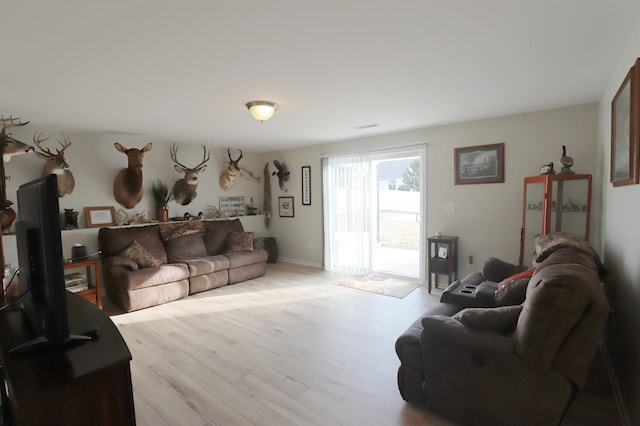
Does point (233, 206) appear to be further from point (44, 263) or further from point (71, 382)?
point (71, 382)

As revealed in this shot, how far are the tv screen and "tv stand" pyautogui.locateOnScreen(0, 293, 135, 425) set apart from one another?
0.08 m

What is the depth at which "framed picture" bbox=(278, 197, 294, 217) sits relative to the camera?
6299 millimetres

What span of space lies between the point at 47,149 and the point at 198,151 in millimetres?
2114

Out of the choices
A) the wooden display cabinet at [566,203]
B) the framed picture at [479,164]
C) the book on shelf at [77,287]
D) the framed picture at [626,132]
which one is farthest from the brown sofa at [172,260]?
the framed picture at [626,132]

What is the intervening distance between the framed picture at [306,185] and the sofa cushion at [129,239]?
263cm

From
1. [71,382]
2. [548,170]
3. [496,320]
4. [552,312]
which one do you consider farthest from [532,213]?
[71,382]

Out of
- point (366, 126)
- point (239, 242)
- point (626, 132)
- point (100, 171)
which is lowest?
point (239, 242)

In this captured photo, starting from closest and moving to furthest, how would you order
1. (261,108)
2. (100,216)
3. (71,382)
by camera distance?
(71,382) → (261,108) → (100,216)

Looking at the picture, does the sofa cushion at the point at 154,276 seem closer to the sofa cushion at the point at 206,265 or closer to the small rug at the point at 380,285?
the sofa cushion at the point at 206,265

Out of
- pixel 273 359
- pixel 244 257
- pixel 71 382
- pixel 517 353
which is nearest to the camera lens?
pixel 71 382

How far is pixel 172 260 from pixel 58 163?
74.3 inches

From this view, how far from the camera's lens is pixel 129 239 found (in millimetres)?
4344

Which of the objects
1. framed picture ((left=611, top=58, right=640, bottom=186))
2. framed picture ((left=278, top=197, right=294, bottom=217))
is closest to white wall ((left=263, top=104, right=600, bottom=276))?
framed picture ((left=611, top=58, right=640, bottom=186))

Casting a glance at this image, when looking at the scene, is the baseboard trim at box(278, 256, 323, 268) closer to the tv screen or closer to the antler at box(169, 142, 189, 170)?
the antler at box(169, 142, 189, 170)
